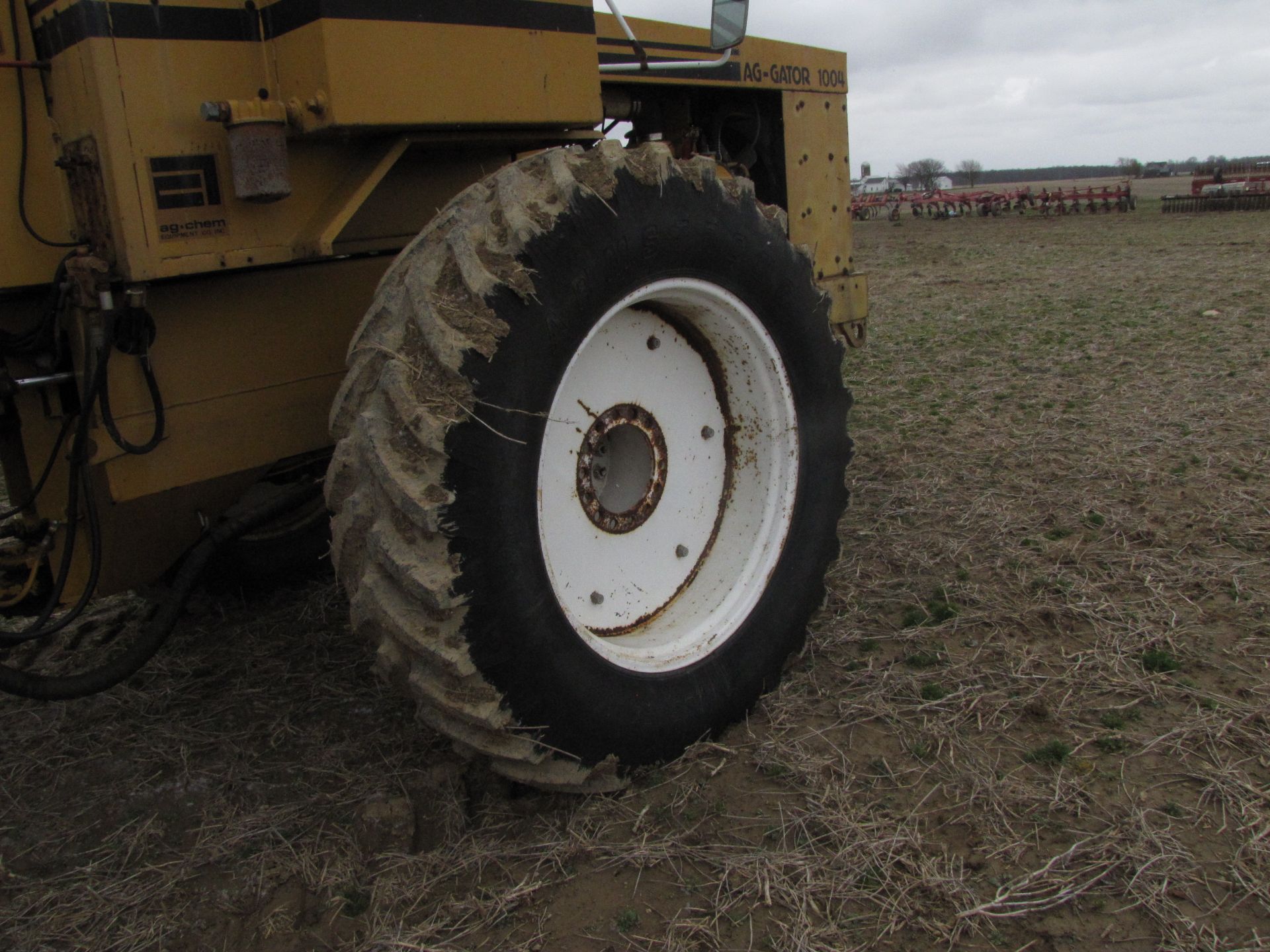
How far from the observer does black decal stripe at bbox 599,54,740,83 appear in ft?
10.8

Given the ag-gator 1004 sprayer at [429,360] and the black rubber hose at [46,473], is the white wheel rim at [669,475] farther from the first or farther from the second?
the black rubber hose at [46,473]

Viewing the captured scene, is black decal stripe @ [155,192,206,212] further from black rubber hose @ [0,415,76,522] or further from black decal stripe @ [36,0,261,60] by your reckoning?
black rubber hose @ [0,415,76,522]

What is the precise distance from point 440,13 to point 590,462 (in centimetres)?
109

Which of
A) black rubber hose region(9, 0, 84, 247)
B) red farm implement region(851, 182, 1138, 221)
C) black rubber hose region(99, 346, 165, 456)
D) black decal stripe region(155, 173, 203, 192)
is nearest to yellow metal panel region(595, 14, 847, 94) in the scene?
black decal stripe region(155, 173, 203, 192)

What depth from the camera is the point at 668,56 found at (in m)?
3.59

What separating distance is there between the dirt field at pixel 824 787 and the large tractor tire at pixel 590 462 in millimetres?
260

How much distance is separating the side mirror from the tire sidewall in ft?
1.84

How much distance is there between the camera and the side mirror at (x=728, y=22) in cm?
289

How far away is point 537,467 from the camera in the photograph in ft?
7.16

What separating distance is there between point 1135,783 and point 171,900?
2268mm

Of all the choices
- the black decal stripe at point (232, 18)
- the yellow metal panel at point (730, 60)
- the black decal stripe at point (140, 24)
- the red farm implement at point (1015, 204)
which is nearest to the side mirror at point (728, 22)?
the yellow metal panel at point (730, 60)

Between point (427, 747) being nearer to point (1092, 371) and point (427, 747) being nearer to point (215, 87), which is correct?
point (215, 87)

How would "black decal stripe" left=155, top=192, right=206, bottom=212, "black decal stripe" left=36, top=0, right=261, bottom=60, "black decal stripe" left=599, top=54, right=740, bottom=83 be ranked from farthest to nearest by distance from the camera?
"black decal stripe" left=599, top=54, right=740, bottom=83
"black decal stripe" left=155, top=192, right=206, bottom=212
"black decal stripe" left=36, top=0, right=261, bottom=60

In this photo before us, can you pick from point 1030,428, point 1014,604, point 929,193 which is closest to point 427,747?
point 1014,604
